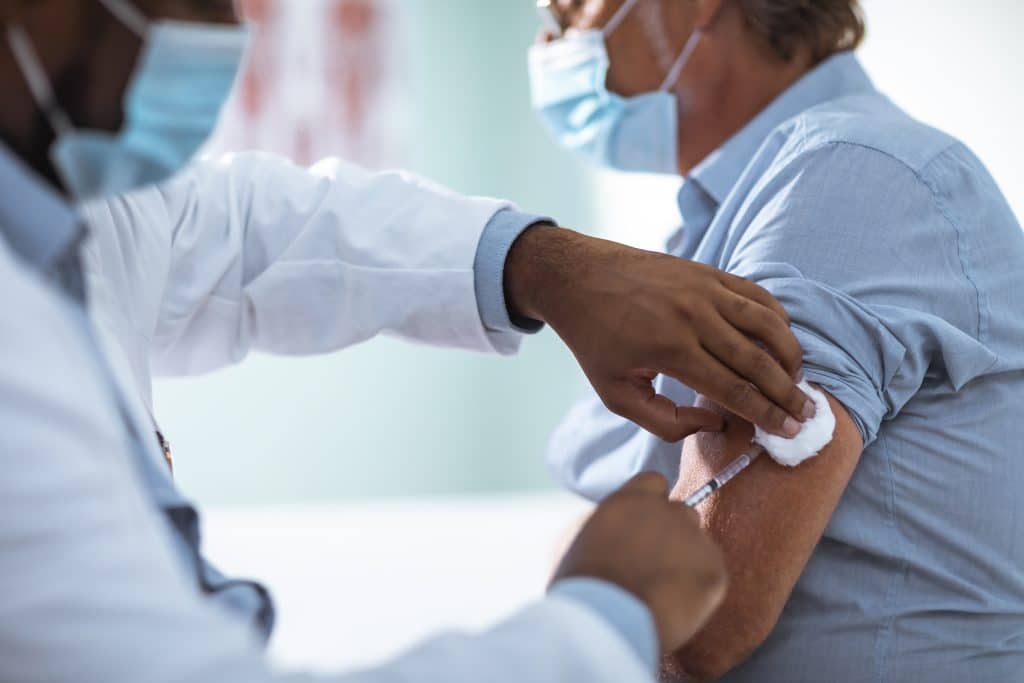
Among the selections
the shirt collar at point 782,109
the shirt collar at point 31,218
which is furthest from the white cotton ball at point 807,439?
the shirt collar at point 31,218

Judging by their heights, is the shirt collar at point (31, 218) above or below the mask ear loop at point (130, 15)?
below

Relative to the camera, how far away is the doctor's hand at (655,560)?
73 centimetres

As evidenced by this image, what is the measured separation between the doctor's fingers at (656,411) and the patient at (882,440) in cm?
3

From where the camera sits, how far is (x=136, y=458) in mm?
775

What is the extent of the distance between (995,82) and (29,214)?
1.58m

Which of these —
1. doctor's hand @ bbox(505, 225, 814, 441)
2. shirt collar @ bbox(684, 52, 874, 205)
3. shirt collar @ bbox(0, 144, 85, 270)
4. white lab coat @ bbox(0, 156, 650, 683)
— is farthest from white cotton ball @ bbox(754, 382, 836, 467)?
shirt collar @ bbox(0, 144, 85, 270)

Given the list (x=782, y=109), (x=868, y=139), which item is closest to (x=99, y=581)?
(x=868, y=139)

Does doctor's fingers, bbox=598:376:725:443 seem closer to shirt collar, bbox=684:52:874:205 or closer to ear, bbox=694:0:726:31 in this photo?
shirt collar, bbox=684:52:874:205

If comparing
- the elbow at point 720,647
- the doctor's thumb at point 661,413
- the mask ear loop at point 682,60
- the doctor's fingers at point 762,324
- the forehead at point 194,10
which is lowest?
the elbow at point 720,647

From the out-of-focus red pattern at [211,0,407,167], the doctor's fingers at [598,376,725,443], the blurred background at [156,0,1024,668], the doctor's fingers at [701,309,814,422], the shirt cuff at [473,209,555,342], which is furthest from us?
the out-of-focus red pattern at [211,0,407,167]

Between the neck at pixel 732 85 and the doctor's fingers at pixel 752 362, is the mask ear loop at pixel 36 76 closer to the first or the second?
the doctor's fingers at pixel 752 362

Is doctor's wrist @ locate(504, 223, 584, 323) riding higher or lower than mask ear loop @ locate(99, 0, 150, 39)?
lower

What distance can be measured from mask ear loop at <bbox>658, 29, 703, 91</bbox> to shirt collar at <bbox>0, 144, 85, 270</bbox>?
3.52ft

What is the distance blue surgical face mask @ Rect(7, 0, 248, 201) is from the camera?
0.77 meters
